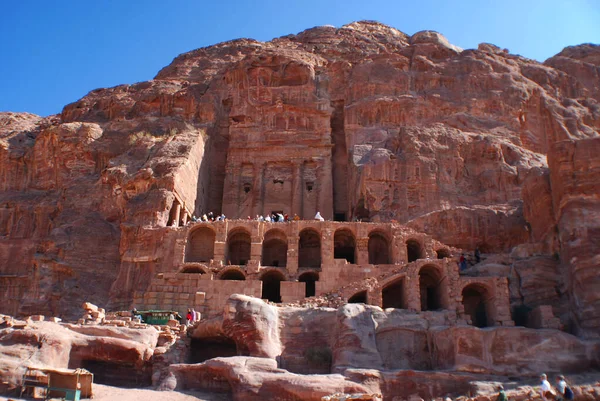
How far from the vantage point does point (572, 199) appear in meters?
29.8

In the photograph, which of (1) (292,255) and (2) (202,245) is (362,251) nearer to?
(1) (292,255)

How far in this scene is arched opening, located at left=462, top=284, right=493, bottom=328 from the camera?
31.0 metres

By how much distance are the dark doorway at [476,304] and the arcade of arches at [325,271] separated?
54 millimetres

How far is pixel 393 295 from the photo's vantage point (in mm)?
33531

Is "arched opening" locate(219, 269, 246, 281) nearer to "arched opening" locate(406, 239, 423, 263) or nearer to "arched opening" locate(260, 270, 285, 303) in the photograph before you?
"arched opening" locate(260, 270, 285, 303)

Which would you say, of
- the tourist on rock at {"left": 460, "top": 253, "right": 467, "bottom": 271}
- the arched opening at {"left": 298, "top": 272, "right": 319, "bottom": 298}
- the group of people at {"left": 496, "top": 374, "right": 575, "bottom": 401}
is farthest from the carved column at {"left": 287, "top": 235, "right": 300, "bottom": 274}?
the group of people at {"left": 496, "top": 374, "right": 575, "bottom": 401}

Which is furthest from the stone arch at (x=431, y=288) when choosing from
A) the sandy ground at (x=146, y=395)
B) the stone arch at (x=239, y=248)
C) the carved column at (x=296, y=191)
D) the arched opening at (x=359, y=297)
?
the carved column at (x=296, y=191)

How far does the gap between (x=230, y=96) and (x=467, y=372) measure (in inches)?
1456

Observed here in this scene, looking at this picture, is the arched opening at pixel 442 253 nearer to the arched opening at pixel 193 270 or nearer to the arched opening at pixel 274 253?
the arched opening at pixel 274 253

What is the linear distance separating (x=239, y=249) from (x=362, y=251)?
8817mm

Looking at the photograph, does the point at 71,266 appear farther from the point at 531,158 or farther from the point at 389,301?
the point at 531,158

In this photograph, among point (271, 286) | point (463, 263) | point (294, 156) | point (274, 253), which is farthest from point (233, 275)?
point (294, 156)

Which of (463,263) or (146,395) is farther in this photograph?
(463,263)

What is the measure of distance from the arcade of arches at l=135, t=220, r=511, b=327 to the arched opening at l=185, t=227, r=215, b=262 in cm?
6
